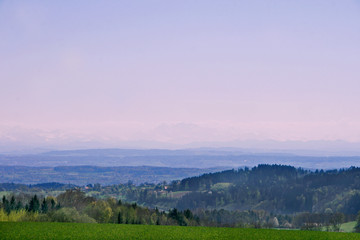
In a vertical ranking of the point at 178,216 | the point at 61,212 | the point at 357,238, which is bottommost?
the point at 178,216

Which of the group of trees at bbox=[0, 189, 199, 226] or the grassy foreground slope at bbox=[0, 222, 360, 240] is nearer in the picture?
the grassy foreground slope at bbox=[0, 222, 360, 240]

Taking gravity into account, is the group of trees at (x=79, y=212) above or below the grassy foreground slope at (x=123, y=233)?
below

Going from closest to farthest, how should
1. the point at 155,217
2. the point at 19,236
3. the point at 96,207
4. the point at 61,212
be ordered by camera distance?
the point at 19,236
the point at 61,212
the point at 96,207
the point at 155,217

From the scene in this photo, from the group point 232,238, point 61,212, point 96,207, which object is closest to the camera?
point 232,238

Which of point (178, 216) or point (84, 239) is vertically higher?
point (84, 239)

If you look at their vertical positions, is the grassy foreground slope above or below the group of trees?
above

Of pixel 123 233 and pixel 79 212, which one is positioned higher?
pixel 123 233

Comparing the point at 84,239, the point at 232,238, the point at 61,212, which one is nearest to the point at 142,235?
the point at 84,239

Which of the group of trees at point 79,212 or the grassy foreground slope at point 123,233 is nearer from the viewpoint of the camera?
the grassy foreground slope at point 123,233

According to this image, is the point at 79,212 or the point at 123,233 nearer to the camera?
the point at 123,233

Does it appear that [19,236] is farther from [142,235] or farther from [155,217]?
[155,217]

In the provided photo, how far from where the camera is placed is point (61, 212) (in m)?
89.9

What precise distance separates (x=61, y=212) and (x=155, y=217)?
225 ft

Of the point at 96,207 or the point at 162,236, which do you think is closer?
the point at 162,236
